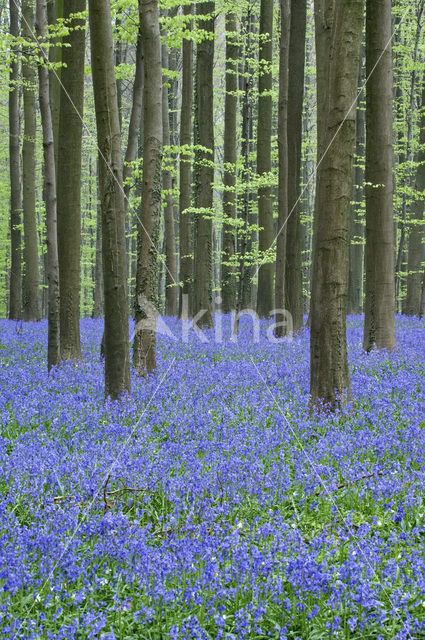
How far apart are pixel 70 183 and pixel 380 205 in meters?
5.71

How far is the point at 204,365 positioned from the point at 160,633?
22.9 ft

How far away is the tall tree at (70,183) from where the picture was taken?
34.1ft

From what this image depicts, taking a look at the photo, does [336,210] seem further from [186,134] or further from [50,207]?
[186,134]

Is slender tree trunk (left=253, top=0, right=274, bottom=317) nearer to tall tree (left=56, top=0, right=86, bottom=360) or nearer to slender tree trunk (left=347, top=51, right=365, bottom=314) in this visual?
slender tree trunk (left=347, top=51, right=365, bottom=314)

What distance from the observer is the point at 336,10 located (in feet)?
22.3

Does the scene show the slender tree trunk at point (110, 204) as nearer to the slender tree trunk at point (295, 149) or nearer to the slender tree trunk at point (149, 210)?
the slender tree trunk at point (149, 210)

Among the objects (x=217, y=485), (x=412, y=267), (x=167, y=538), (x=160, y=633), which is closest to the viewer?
(x=160, y=633)

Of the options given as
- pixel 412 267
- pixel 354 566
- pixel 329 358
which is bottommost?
pixel 354 566

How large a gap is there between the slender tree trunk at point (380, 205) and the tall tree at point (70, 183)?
5343 millimetres

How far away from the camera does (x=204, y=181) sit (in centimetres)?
1650

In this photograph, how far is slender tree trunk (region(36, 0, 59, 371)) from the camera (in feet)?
30.2

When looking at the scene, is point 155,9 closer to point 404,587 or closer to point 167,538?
point 167,538

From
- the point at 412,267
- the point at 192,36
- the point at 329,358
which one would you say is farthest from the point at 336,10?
the point at 412,267

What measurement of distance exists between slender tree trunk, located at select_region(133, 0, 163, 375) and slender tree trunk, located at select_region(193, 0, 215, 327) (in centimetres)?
602
